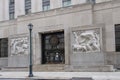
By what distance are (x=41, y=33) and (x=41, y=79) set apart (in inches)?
656

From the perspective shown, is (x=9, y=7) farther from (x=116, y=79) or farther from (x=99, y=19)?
(x=116, y=79)

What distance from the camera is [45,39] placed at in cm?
4044

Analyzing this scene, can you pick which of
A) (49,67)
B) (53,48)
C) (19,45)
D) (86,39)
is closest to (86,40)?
(86,39)

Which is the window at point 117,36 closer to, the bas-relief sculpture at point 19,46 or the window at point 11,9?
the bas-relief sculpture at point 19,46

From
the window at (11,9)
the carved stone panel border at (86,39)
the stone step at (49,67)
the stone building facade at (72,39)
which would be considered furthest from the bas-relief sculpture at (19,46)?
the carved stone panel border at (86,39)

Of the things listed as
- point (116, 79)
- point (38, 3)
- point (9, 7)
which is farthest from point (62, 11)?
point (116, 79)

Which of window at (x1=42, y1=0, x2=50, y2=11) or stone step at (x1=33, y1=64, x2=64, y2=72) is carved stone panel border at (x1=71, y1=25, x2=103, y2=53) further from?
window at (x1=42, y1=0, x2=50, y2=11)

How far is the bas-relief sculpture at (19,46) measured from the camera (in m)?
40.4

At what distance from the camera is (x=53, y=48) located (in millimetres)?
39688

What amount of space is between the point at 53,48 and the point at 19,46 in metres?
Result: 5.16

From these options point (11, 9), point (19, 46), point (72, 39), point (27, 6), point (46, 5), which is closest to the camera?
point (72, 39)

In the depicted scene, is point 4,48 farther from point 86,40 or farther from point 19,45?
point 86,40

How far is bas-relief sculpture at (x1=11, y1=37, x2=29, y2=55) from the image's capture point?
40.4 m

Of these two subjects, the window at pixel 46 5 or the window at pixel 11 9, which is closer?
the window at pixel 46 5
